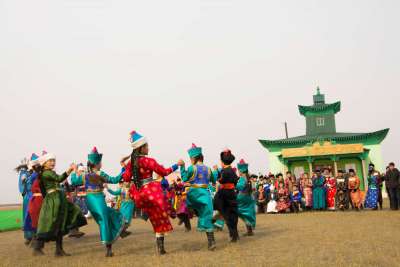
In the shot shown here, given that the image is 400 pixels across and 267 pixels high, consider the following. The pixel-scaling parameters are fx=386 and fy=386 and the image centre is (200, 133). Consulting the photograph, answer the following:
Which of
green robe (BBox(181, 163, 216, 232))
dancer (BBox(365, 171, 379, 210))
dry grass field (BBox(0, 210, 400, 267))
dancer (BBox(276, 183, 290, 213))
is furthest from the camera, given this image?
dancer (BBox(276, 183, 290, 213))

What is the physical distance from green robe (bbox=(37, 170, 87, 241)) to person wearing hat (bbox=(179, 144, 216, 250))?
2004mm

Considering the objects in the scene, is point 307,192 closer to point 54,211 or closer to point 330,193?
point 330,193

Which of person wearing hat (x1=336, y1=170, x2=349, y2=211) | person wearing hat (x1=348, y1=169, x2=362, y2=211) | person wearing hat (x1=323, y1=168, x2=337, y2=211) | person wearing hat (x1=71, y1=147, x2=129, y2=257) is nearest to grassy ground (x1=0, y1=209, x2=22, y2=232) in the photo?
person wearing hat (x1=71, y1=147, x2=129, y2=257)

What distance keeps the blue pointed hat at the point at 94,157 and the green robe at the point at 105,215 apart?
22cm

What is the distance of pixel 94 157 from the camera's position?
696 cm

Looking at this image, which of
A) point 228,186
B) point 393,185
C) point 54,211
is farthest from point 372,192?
point 54,211

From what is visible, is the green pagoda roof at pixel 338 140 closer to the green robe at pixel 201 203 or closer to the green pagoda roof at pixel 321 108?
the green pagoda roof at pixel 321 108

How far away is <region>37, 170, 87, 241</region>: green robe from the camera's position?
20.9 feet

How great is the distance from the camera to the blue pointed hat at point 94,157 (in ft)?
22.8

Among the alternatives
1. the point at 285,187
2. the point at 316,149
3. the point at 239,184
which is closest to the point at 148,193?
the point at 239,184

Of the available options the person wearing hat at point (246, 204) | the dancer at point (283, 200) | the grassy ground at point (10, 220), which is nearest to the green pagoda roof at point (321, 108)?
the dancer at point (283, 200)

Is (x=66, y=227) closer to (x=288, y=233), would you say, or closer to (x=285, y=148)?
(x=288, y=233)

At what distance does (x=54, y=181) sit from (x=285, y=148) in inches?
985

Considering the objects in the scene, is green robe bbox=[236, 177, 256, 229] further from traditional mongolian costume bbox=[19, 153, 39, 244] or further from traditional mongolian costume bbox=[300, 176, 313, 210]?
traditional mongolian costume bbox=[300, 176, 313, 210]
